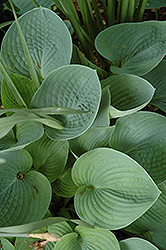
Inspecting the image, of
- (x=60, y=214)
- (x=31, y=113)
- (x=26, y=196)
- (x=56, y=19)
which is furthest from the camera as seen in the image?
(x=60, y=214)

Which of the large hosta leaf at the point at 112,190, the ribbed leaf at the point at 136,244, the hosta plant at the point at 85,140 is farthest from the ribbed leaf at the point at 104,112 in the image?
the ribbed leaf at the point at 136,244

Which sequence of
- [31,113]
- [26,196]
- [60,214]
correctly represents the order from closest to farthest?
[31,113]
[26,196]
[60,214]

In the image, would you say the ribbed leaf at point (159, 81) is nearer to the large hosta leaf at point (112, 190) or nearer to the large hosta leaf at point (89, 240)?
the large hosta leaf at point (112, 190)

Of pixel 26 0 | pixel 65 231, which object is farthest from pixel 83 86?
pixel 26 0

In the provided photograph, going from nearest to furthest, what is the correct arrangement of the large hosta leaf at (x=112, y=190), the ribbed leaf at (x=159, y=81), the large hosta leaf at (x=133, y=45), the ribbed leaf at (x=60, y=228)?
the large hosta leaf at (x=112, y=190)
the ribbed leaf at (x=60, y=228)
the large hosta leaf at (x=133, y=45)
the ribbed leaf at (x=159, y=81)

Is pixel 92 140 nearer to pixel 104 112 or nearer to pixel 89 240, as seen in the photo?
pixel 104 112

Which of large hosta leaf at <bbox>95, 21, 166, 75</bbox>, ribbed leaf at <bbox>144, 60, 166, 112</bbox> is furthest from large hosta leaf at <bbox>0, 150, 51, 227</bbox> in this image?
ribbed leaf at <bbox>144, 60, 166, 112</bbox>

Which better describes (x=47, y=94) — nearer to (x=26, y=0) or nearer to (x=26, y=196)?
(x=26, y=196)
